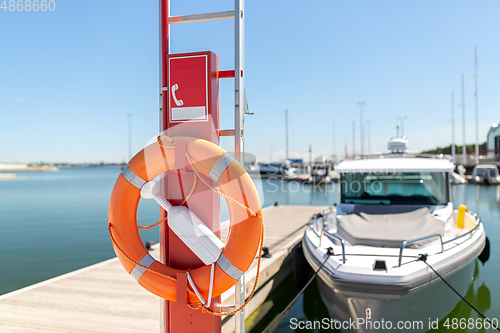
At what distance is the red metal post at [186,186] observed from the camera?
89.0 inches

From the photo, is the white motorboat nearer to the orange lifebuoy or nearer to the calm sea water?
the calm sea water

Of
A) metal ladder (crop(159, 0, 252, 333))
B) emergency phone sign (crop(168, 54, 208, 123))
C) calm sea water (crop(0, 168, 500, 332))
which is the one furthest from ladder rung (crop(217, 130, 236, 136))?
calm sea water (crop(0, 168, 500, 332))

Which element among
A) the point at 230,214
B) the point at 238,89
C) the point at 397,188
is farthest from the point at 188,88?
the point at 397,188

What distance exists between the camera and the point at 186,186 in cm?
231

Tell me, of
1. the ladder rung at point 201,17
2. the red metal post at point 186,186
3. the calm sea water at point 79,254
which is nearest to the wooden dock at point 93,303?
the calm sea water at point 79,254

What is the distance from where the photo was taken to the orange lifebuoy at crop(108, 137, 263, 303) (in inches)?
82.8

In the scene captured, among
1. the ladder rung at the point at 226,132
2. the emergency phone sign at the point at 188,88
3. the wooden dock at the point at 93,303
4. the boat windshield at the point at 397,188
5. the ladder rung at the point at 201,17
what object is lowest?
the wooden dock at the point at 93,303

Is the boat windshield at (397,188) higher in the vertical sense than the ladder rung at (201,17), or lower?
lower

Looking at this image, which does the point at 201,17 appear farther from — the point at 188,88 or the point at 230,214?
the point at 230,214

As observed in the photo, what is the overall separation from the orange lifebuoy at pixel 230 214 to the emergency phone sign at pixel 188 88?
21 centimetres

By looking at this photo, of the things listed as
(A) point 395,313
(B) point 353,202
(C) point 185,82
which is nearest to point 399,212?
(B) point 353,202

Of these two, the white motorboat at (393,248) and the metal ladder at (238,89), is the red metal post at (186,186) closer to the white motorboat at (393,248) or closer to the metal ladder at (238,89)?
the metal ladder at (238,89)

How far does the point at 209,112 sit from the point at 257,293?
11.5 feet

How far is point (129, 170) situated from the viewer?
2.26m
